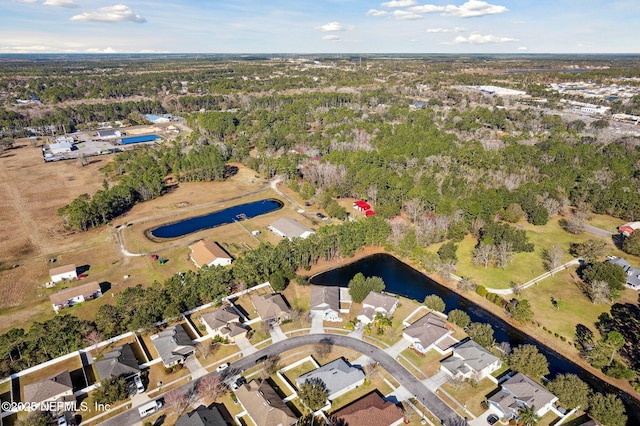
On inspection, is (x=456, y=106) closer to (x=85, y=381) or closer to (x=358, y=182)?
(x=358, y=182)

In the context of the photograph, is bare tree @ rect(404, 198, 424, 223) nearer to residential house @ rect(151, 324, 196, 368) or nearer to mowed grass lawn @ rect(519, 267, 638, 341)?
mowed grass lawn @ rect(519, 267, 638, 341)

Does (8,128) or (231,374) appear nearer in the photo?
(231,374)

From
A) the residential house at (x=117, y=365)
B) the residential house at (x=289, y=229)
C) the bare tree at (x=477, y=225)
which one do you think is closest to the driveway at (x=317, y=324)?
the residential house at (x=117, y=365)

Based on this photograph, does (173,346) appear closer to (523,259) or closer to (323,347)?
(323,347)

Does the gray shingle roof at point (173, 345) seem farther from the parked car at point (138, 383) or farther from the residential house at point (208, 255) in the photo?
the residential house at point (208, 255)

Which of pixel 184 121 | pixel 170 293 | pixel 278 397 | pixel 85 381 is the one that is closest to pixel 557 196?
pixel 278 397

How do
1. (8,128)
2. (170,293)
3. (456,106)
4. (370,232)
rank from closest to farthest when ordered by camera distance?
(170,293), (370,232), (8,128), (456,106)

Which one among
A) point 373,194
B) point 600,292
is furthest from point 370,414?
point 373,194

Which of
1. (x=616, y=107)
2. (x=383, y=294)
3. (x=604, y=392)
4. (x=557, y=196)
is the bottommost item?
(x=604, y=392)
